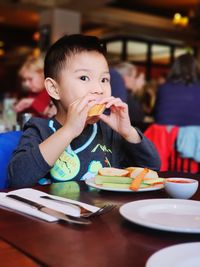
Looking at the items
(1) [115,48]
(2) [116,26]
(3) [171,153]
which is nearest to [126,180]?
(3) [171,153]

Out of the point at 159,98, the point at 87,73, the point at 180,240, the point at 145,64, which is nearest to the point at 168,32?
the point at 145,64

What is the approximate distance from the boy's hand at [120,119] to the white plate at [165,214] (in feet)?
1.59

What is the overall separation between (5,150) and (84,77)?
0.35m

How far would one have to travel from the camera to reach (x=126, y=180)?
1.01m

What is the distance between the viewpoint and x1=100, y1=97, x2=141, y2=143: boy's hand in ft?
4.11

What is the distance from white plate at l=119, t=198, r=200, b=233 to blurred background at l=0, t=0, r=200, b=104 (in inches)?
199

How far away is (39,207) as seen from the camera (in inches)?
30.5

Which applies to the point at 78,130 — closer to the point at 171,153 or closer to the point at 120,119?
the point at 120,119

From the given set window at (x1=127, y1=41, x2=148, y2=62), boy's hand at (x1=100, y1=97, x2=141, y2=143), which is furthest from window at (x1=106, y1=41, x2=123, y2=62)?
boy's hand at (x1=100, y1=97, x2=141, y2=143)

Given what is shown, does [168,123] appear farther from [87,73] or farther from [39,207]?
[39,207]

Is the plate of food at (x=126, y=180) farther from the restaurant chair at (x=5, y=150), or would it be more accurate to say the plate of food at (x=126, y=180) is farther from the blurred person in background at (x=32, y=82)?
the blurred person in background at (x=32, y=82)

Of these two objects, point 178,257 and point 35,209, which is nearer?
point 178,257

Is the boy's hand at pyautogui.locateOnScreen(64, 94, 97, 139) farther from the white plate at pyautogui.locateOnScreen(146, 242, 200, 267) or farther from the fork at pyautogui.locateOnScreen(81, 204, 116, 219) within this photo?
the white plate at pyautogui.locateOnScreen(146, 242, 200, 267)

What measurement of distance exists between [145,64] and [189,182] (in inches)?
502
